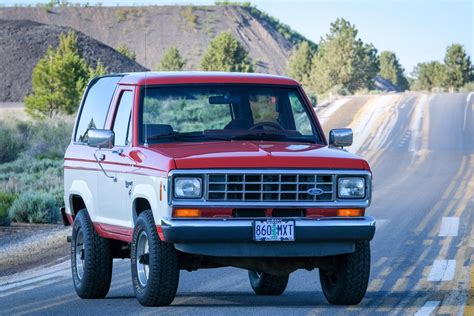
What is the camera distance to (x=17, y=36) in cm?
13575

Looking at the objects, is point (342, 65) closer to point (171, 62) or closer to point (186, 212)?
point (171, 62)

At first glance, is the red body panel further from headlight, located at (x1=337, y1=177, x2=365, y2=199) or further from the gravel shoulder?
the gravel shoulder

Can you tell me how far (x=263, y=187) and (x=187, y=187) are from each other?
23.8 inches

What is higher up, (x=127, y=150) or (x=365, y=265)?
(x=127, y=150)

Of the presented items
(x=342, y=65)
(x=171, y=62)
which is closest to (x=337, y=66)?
(x=342, y=65)

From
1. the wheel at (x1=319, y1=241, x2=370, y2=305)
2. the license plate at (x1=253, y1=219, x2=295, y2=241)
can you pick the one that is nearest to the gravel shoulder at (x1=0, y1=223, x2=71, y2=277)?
the wheel at (x1=319, y1=241, x2=370, y2=305)

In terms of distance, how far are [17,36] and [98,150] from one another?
418 feet

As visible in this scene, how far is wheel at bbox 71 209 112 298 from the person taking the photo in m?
11.1

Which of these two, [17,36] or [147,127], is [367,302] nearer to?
[147,127]

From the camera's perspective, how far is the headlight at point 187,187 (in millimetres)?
9406

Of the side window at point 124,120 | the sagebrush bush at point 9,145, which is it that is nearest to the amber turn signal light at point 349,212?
the side window at point 124,120

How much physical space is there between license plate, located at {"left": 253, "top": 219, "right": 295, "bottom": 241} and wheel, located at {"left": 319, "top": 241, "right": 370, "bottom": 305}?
2.52 feet

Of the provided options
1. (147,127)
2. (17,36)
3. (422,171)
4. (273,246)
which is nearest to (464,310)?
(273,246)

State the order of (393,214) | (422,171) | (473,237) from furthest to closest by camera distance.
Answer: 1. (422,171)
2. (393,214)
3. (473,237)
